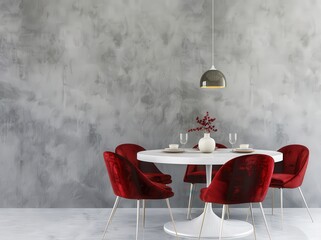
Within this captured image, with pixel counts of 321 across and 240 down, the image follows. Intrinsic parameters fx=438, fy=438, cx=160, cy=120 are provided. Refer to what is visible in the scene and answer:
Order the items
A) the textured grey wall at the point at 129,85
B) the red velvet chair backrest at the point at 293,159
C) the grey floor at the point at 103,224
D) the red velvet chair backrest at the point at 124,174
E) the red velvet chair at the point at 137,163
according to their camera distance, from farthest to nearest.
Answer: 1. the textured grey wall at the point at 129,85
2. the red velvet chair at the point at 137,163
3. the red velvet chair backrest at the point at 293,159
4. the grey floor at the point at 103,224
5. the red velvet chair backrest at the point at 124,174

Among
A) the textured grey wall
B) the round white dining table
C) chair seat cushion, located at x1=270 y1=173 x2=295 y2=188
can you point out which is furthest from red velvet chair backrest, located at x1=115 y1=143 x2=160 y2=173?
chair seat cushion, located at x1=270 y1=173 x2=295 y2=188

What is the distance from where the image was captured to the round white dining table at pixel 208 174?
11.5 ft

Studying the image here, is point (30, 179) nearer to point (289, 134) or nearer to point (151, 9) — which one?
point (151, 9)

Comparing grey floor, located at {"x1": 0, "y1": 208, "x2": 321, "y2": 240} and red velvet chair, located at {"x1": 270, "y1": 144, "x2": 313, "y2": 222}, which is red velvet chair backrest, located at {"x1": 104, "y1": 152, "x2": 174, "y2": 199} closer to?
grey floor, located at {"x1": 0, "y1": 208, "x2": 321, "y2": 240}

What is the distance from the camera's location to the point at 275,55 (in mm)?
5180

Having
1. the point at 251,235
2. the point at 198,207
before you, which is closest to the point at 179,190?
the point at 198,207

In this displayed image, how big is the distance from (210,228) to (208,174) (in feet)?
1.65

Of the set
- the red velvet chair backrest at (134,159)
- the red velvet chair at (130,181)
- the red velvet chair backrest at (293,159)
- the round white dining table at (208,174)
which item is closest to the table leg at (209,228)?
the round white dining table at (208,174)

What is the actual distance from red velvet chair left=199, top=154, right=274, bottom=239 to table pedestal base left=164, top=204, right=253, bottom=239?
2.08ft

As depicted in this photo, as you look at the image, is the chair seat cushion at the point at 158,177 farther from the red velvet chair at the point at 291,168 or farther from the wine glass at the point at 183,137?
the red velvet chair at the point at 291,168

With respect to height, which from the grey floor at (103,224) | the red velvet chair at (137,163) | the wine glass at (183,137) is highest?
the wine glass at (183,137)

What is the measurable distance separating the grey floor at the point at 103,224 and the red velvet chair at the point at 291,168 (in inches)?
13.9

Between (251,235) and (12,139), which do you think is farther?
(12,139)

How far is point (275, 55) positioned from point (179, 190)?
6.43 feet
